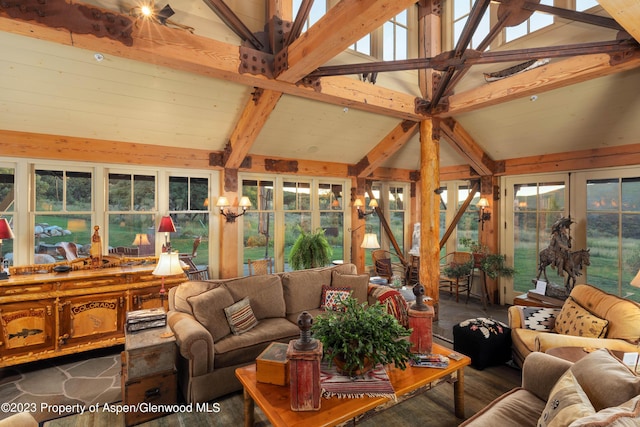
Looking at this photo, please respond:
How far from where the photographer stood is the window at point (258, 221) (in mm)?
5488

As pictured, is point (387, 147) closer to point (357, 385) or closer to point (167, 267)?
point (167, 267)

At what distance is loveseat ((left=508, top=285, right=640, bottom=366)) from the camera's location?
2736 mm

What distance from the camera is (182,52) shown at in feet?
9.35

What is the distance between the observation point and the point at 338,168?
6191mm

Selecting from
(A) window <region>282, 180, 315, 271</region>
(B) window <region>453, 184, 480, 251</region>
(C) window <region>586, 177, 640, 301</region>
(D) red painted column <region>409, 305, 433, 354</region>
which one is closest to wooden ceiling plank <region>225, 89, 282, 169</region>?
(A) window <region>282, 180, 315, 271</region>

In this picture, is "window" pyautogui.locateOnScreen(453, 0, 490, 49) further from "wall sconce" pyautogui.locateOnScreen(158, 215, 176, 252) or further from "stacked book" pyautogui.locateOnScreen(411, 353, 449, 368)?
"wall sconce" pyautogui.locateOnScreen(158, 215, 176, 252)

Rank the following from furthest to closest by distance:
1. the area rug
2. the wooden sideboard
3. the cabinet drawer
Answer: the wooden sideboard → the cabinet drawer → the area rug

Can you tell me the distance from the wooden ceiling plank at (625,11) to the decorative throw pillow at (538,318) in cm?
266

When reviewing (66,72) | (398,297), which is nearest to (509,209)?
(398,297)

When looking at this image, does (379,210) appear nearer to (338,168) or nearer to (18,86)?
(338,168)

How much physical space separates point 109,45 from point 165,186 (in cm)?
235

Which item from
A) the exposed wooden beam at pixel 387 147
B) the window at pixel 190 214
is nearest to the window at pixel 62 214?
the window at pixel 190 214

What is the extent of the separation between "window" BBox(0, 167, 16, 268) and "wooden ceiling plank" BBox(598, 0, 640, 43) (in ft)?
18.6

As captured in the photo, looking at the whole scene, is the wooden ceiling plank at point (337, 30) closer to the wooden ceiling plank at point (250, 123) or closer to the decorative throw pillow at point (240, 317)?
the wooden ceiling plank at point (250, 123)
